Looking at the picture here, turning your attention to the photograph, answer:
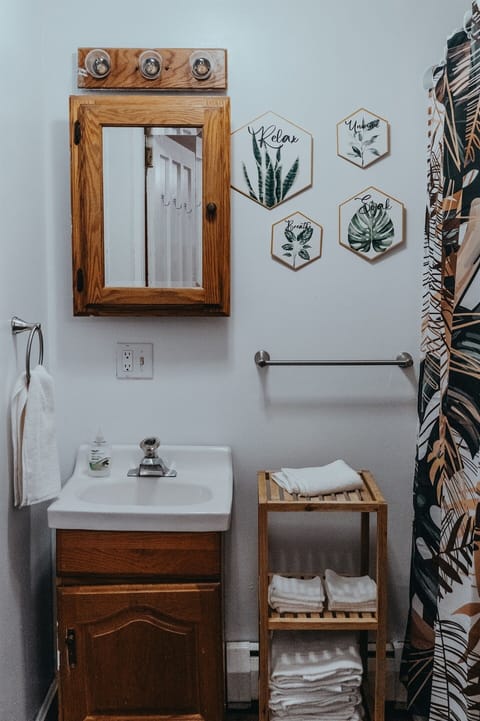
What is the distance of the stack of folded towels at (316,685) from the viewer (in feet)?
5.69

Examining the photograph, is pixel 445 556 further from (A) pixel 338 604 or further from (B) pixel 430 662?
(B) pixel 430 662

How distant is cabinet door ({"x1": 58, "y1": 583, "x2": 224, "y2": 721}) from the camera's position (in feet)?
5.49

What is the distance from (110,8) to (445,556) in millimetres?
1749

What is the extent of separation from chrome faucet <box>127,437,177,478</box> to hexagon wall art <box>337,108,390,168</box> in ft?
3.35

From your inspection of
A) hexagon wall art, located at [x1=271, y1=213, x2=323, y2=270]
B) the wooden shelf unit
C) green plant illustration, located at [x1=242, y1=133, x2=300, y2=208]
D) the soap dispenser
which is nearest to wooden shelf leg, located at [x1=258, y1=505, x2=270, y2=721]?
the wooden shelf unit

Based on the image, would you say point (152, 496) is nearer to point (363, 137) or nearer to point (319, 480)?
point (319, 480)

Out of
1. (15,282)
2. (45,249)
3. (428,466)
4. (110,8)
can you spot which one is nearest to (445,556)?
(428,466)

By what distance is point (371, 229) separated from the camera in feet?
6.37

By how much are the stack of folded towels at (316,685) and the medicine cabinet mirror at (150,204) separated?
3.29ft

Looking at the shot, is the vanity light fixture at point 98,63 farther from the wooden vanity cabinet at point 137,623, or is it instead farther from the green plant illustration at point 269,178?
the wooden vanity cabinet at point 137,623

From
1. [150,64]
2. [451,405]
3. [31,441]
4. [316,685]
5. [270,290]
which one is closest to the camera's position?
[451,405]

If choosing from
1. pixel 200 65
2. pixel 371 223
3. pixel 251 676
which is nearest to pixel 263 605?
pixel 251 676

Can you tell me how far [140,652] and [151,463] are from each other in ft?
1.64

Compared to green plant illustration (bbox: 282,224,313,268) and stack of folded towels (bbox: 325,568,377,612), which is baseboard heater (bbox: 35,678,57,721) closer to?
stack of folded towels (bbox: 325,568,377,612)
